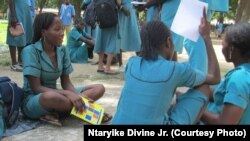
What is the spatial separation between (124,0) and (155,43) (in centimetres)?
389

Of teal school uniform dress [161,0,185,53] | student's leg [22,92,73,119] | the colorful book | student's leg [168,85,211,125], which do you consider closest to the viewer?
student's leg [168,85,211,125]

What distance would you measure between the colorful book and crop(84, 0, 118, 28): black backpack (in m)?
2.50

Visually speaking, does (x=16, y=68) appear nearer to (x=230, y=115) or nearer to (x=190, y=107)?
(x=190, y=107)

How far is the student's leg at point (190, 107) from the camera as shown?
108 inches

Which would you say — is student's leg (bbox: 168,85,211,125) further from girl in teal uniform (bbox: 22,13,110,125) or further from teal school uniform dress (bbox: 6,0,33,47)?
teal school uniform dress (bbox: 6,0,33,47)

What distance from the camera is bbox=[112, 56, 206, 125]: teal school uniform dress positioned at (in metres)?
2.59

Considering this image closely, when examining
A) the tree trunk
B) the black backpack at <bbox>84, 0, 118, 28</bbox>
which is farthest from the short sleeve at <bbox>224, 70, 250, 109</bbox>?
the tree trunk

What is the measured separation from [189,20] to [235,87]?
22.1 inches

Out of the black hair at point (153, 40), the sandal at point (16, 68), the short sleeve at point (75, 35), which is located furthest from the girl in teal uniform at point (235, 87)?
the short sleeve at point (75, 35)

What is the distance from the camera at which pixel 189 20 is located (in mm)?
2844

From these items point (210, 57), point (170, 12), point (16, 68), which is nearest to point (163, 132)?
point (210, 57)

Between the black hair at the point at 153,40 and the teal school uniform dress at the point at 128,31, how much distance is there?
3754mm

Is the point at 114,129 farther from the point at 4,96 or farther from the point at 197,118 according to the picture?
the point at 4,96

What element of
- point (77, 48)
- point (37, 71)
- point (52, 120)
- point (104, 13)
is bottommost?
point (77, 48)
